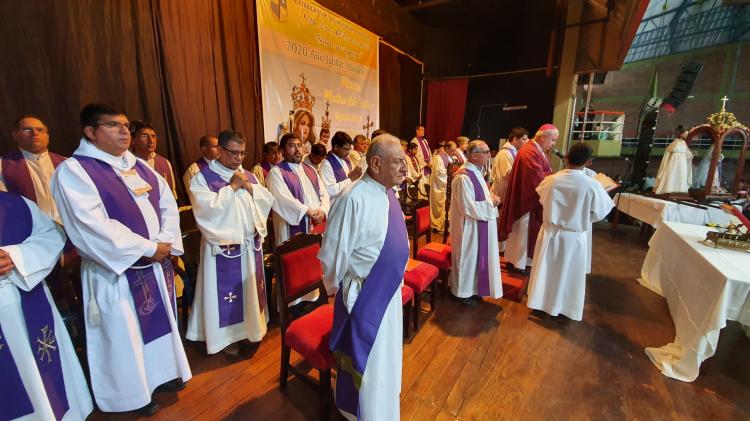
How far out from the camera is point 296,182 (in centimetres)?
289

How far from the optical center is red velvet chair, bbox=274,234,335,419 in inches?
65.3

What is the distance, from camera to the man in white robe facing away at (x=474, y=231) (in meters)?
2.79

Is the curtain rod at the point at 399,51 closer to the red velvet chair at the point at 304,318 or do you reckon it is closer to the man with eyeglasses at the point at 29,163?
the man with eyeglasses at the point at 29,163

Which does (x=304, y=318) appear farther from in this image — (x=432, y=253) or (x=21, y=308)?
(x=432, y=253)

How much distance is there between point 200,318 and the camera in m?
2.33

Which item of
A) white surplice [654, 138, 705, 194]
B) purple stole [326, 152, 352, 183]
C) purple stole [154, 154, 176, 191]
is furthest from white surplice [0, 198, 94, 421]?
white surplice [654, 138, 705, 194]

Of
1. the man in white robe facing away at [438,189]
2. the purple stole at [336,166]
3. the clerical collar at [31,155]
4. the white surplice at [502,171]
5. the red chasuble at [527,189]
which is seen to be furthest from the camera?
the man in white robe facing away at [438,189]

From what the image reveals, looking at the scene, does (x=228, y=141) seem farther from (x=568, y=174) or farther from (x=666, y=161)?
(x=666, y=161)

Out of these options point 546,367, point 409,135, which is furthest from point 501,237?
point 409,135

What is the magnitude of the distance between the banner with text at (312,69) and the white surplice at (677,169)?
543 centimetres

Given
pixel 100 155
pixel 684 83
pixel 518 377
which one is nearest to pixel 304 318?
pixel 100 155

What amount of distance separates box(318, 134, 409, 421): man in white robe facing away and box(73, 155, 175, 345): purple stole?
110 cm

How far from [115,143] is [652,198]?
6011 millimetres

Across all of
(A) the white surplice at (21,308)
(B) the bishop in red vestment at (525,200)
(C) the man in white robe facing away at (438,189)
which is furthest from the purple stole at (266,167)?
(C) the man in white robe facing away at (438,189)
